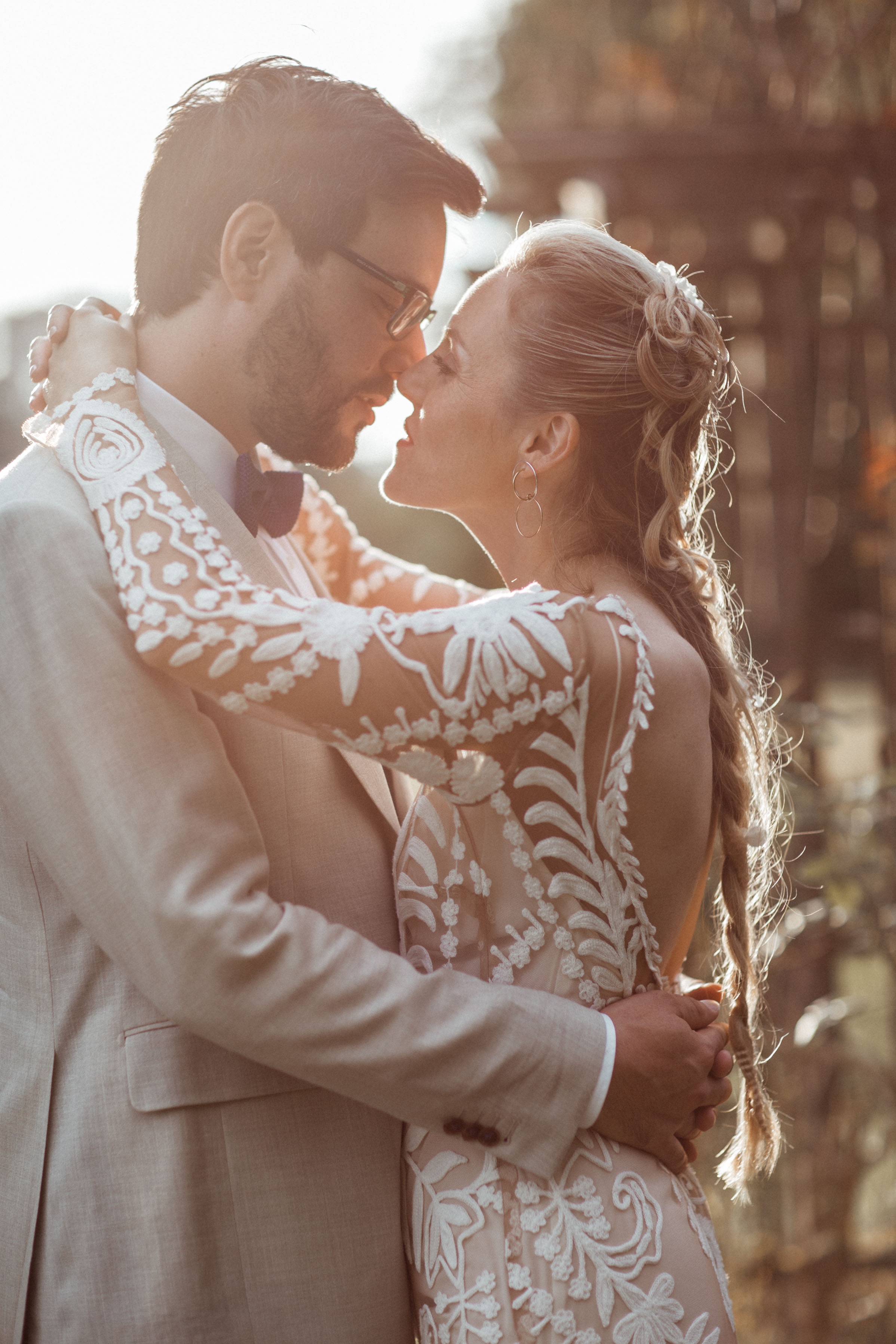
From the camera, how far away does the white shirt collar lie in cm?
220

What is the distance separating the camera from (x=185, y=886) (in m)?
1.66

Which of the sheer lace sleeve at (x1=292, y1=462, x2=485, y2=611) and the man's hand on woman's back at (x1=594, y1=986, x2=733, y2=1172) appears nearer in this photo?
the man's hand on woman's back at (x1=594, y1=986, x2=733, y2=1172)

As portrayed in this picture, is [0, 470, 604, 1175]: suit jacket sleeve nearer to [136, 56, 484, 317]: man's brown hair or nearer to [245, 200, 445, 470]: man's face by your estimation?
[245, 200, 445, 470]: man's face

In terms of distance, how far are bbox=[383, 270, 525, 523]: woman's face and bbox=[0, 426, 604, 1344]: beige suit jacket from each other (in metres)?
0.72

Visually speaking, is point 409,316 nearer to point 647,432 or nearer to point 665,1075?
point 647,432

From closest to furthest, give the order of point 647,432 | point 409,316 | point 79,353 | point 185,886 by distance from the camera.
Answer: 1. point 185,886
2. point 79,353
3. point 647,432
4. point 409,316

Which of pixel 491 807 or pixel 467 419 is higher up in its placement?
pixel 467 419

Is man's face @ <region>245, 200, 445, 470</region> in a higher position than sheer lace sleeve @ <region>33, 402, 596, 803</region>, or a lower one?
higher

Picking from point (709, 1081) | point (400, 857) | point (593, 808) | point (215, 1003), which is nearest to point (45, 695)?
point (215, 1003)

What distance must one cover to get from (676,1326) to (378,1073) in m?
0.68

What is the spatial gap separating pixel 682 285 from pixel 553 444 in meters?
0.45

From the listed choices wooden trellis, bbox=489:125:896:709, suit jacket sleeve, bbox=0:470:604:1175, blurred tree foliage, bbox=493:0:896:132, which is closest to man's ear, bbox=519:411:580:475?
suit jacket sleeve, bbox=0:470:604:1175

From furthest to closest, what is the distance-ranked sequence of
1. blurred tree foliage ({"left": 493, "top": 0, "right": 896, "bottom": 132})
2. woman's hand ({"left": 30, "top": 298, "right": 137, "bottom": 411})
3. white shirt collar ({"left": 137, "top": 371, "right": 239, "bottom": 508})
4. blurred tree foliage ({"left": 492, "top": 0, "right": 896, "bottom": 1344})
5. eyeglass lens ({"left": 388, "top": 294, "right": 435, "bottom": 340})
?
1. blurred tree foliage ({"left": 493, "top": 0, "right": 896, "bottom": 132})
2. blurred tree foliage ({"left": 492, "top": 0, "right": 896, "bottom": 1344})
3. eyeglass lens ({"left": 388, "top": 294, "right": 435, "bottom": 340})
4. white shirt collar ({"left": 137, "top": 371, "right": 239, "bottom": 508})
5. woman's hand ({"left": 30, "top": 298, "right": 137, "bottom": 411})

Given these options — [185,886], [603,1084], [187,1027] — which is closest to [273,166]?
[185,886]
